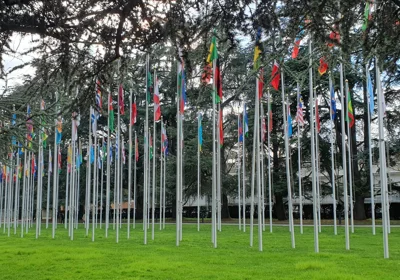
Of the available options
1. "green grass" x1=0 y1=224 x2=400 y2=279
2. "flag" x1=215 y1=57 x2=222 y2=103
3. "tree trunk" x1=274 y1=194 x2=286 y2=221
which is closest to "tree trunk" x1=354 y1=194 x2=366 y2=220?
"tree trunk" x1=274 y1=194 x2=286 y2=221

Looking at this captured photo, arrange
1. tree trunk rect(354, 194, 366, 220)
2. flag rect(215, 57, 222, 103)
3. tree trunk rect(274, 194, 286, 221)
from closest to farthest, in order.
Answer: flag rect(215, 57, 222, 103) < tree trunk rect(354, 194, 366, 220) < tree trunk rect(274, 194, 286, 221)

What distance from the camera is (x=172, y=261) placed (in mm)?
12078

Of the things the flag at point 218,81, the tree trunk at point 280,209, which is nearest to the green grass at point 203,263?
the flag at point 218,81

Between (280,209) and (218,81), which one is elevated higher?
(218,81)

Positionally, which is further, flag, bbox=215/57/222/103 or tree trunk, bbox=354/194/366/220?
tree trunk, bbox=354/194/366/220

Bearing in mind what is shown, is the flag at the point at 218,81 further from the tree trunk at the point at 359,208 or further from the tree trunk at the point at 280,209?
the tree trunk at the point at 280,209

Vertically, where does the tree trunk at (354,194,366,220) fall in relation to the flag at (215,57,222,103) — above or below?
below

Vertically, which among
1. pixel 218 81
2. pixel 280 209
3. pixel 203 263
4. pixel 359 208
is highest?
pixel 218 81

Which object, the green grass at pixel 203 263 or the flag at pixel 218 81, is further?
the flag at pixel 218 81

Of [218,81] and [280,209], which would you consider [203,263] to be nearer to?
[218,81]

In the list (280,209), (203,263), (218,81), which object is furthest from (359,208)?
(203,263)

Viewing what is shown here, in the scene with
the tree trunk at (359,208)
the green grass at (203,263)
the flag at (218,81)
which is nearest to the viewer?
the green grass at (203,263)

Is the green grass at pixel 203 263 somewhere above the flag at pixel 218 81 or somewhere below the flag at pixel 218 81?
below

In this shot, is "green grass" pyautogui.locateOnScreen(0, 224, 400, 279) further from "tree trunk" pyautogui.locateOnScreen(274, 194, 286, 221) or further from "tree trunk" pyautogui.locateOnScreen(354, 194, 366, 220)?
"tree trunk" pyautogui.locateOnScreen(274, 194, 286, 221)
